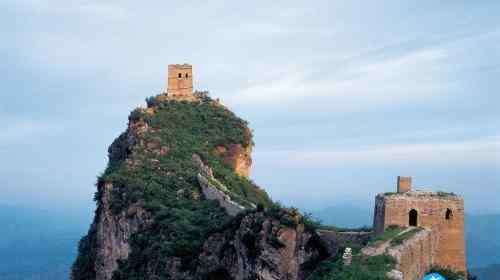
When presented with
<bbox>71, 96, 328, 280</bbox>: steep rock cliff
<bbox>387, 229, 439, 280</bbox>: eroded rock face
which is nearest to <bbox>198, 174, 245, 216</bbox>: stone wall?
<bbox>71, 96, 328, 280</bbox>: steep rock cliff

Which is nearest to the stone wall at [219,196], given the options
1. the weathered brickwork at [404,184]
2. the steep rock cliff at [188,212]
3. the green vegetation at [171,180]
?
the steep rock cliff at [188,212]

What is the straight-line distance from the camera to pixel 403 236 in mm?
23125

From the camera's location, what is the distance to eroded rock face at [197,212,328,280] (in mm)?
27547

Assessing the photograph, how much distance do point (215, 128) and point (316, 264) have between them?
103ft

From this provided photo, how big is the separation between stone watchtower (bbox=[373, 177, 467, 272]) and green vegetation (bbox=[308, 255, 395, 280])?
6150 millimetres

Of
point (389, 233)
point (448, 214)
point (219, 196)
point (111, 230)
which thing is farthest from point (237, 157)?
point (389, 233)

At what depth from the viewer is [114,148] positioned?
2357 inches

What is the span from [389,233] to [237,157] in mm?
31448

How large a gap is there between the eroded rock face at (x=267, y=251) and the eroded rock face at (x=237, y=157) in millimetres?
23171

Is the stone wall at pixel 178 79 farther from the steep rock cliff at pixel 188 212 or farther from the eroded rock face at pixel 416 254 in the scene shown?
the eroded rock face at pixel 416 254

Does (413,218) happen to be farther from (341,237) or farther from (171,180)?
(171,180)

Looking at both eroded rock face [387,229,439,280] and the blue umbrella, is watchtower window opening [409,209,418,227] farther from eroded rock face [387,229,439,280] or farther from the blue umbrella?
the blue umbrella

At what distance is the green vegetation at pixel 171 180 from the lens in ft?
120

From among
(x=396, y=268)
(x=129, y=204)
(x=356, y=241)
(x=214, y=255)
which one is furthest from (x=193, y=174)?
(x=396, y=268)
